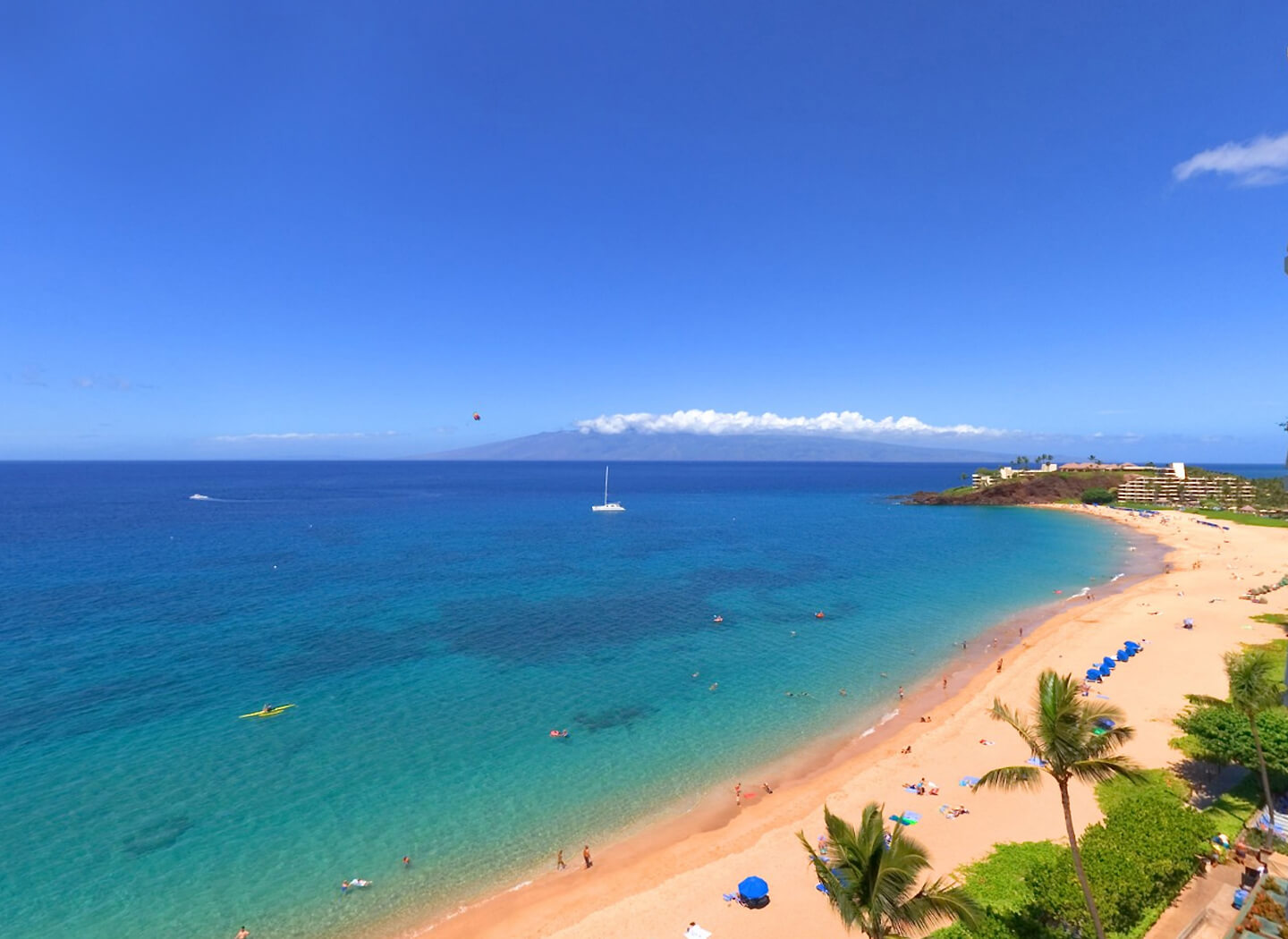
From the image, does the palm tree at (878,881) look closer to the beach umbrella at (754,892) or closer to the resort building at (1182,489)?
the beach umbrella at (754,892)

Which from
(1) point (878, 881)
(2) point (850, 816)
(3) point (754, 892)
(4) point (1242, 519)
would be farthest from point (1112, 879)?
(4) point (1242, 519)

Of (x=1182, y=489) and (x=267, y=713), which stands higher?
(x=1182, y=489)

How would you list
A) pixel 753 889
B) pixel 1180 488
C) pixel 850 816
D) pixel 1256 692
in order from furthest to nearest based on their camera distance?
pixel 1180 488
pixel 850 816
pixel 753 889
pixel 1256 692

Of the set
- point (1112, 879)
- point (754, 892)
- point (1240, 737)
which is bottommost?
point (754, 892)

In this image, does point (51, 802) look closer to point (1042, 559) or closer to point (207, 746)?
point (207, 746)

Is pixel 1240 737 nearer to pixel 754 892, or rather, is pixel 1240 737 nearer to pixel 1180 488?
pixel 754 892
